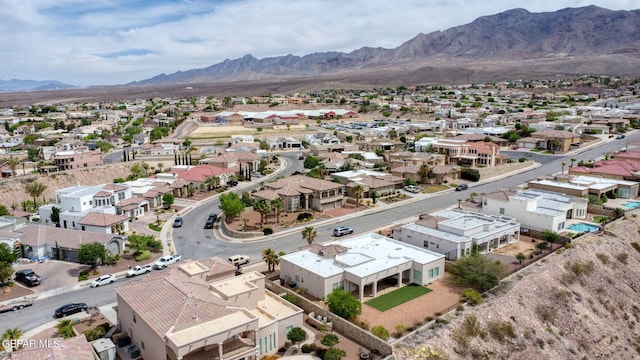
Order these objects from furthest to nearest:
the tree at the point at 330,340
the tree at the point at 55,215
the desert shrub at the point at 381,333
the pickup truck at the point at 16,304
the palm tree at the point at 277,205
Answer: the palm tree at the point at 277,205 < the tree at the point at 55,215 < the pickup truck at the point at 16,304 < the desert shrub at the point at 381,333 < the tree at the point at 330,340

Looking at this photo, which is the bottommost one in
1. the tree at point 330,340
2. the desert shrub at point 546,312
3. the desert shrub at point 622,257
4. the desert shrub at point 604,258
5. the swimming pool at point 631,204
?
the desert shrub at point 546,312

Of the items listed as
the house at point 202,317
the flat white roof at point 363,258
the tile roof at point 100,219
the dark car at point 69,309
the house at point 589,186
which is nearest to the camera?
the house at point 202,317

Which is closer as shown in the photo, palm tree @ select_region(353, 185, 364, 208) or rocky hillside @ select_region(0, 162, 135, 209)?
palm tree @ select_region(353, 185, 364, 208)

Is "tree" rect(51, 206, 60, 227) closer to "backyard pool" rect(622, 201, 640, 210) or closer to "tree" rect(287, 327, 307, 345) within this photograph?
"tree" rect(287, 327, 307, 345)

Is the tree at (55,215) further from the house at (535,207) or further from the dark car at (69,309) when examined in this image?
the house at (535,207)

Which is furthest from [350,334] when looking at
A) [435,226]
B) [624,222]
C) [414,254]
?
[624,222]

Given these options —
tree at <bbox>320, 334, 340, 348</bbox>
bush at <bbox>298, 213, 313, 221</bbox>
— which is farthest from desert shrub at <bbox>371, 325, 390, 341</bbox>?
bush at <bbox>298, 213, 313, 221</bbox>

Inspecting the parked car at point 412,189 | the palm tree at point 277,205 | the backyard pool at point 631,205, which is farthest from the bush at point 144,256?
the backyard pool at point 631,205

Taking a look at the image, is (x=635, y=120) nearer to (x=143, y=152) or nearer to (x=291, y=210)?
(x=291, y=210)
